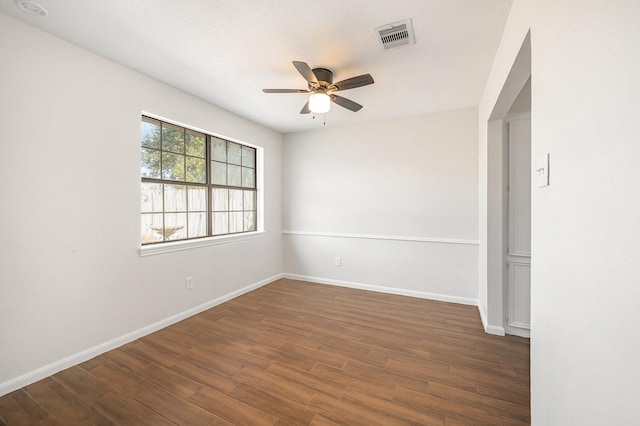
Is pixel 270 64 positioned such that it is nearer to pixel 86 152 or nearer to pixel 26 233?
pixel 86 152

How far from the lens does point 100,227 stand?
89.4 inches

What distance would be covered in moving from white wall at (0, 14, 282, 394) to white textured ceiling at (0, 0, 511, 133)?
10.2 inches

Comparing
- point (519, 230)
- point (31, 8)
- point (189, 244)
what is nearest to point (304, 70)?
point (31, 8)

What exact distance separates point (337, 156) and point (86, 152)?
3098 mm

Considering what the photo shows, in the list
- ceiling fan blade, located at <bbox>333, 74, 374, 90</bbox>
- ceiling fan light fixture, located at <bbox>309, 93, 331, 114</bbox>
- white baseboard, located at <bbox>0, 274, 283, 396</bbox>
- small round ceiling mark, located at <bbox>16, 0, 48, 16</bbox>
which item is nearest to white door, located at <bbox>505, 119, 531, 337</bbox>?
ceiling fan blade, located at <bbox>333, 74, 374, 90</bbox>

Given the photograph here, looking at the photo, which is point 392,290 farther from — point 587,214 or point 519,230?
point 587,214

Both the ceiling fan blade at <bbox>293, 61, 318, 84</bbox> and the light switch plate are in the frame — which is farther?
the ceiling fan blade at <bbox>293, 61, 318, 84</bbox>

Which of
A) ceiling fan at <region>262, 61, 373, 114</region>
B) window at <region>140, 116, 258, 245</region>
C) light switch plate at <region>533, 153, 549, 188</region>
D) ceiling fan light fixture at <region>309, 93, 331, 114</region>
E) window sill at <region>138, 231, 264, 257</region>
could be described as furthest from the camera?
window at <region>140, 116, 258, 245</region>

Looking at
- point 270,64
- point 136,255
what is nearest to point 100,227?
point 136,255

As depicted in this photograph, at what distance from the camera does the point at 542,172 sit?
109 cm

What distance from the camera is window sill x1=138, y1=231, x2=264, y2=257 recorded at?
2.64 meters

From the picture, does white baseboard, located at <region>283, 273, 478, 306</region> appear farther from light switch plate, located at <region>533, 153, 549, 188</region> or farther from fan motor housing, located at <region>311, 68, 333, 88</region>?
fan motor housing, located at <region>311, 68, 333, 88</region>

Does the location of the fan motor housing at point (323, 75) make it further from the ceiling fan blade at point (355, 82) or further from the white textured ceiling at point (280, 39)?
the ceiling fan blade at point (355, 82)

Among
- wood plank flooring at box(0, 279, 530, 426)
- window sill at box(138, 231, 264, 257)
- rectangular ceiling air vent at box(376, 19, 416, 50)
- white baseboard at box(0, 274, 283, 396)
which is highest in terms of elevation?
rectangular ceiling air vent at box(376, 19, 416, 50)
